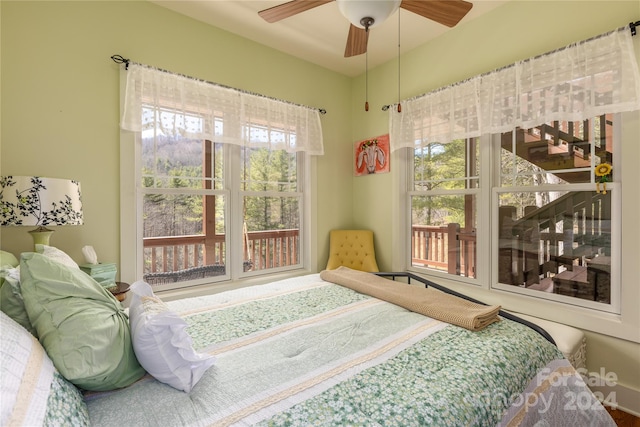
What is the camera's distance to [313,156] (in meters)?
3.52

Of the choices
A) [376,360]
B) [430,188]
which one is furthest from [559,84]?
[376,360]

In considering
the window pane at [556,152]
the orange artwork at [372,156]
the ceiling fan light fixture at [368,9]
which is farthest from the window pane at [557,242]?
the ceiling fan light fixture at [368,9]

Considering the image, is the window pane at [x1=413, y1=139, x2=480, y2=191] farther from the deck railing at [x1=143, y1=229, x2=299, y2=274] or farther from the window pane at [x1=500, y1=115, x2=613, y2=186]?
the deck railing at [x1=143, y1=229, x2=299, y2=274]

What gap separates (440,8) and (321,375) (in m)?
1.90

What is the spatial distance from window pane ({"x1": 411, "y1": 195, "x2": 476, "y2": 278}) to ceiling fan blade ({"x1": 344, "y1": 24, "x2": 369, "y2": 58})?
1.66 metres

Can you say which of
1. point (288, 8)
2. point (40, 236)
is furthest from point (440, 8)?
point (40, 236)

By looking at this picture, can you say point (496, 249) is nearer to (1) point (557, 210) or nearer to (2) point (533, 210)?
(2) point (533, 210)

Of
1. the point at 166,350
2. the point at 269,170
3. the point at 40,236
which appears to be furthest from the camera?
the point at 269,170

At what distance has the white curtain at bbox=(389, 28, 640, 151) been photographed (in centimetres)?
195

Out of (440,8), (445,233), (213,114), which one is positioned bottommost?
(445,233)

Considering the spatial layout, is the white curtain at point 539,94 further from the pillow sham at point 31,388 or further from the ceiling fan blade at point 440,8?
the pillow sham at point 31,388

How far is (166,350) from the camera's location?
1.01 metres

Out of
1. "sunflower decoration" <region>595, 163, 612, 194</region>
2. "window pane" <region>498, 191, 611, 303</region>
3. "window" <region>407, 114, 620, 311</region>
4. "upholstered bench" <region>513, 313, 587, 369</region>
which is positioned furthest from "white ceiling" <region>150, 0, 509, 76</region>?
"upholstered bench" <region>513, 313, 587, 369</region>

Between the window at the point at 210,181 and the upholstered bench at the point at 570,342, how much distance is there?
2.27 m
